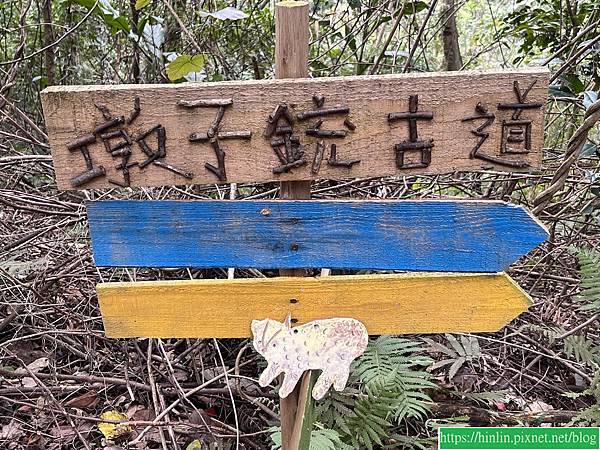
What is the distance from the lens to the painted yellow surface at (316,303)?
48.6 inches

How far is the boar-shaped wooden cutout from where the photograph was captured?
124 centimetres

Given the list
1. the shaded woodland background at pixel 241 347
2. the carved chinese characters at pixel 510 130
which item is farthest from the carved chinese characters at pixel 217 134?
the shaded woodland background at pixel 241 347

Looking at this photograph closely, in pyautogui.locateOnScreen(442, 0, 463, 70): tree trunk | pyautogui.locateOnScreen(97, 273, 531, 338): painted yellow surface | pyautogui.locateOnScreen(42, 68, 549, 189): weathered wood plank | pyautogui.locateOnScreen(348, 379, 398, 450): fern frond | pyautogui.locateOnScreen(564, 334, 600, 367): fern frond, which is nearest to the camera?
pyautogui.locateOnScreen(42, 68, 549, 189): weathered wood plank

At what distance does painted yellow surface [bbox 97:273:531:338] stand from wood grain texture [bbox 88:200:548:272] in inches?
1.9

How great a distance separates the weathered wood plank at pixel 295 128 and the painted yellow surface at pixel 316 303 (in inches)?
9.1

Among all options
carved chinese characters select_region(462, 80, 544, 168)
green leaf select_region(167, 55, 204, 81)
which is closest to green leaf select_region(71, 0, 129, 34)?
green leaf select_region(167, 55, 204, 81)

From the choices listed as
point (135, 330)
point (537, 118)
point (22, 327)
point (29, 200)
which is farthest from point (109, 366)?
point (537, 118)

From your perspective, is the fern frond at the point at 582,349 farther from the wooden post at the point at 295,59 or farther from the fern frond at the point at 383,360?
the wooden post at the point at 295,59

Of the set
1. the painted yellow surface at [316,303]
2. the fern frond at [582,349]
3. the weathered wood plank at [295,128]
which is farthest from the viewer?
the fern frond at [582,349]

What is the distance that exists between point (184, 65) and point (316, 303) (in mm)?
886

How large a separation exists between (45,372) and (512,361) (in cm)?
163

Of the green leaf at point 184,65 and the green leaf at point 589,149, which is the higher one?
the green leaf at point 184,65

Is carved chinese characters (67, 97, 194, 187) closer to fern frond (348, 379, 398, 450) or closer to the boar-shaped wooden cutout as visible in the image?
the boar-shaped wooden cutout

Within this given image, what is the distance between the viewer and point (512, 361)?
216 cm
